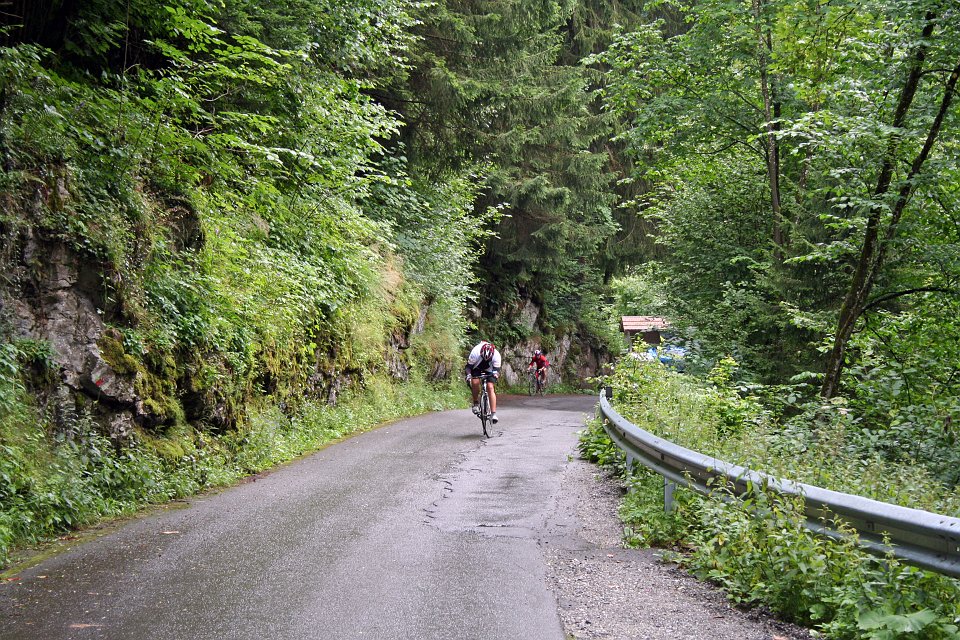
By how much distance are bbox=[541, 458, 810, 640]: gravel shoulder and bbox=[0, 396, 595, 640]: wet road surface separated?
163mm

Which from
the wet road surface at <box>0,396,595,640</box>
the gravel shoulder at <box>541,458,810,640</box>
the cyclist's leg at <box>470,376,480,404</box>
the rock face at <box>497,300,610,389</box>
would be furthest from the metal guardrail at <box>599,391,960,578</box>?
the rock face at <box>497,300,610,389</box>

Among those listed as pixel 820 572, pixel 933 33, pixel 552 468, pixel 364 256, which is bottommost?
pixel 552 468

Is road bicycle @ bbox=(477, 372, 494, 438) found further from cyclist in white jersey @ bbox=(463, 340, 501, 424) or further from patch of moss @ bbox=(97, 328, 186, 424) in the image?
patch of moss @ bbox=(97, 328, 186, 424)

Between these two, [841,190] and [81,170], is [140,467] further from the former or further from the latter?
[841,190]

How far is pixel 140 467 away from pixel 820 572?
6.64m

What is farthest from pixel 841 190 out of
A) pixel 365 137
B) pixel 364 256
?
pixel 364 256

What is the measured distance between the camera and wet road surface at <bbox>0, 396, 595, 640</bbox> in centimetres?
440

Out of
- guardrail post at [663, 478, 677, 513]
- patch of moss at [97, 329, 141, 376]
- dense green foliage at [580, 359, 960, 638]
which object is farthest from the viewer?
patch of moss at [97, 329, 141, 376]

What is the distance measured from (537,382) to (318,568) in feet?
94.3

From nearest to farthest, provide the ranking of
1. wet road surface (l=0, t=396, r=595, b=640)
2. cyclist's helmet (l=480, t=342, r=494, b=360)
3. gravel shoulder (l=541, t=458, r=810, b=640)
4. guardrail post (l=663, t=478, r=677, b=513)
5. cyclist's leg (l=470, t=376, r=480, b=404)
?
gravel shoulder (l=541, t=458, r=810, b=640), wet road surface (l=0, t=396, r=595, b=640), guardrail post (l=663, t=478, r=677, b=513), cyclist's leg (l=470, t=376, r=480, b=404), cyclist's helmet (l=480, t=342, r=494, b=360)

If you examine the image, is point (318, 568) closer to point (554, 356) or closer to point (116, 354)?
point (116, 354)

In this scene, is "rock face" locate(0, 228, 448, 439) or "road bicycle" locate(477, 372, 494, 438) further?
"road bicycle" locate(477, 372, 494, 438)

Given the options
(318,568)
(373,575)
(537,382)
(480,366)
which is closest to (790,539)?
(373,575)

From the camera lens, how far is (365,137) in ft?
50.0
